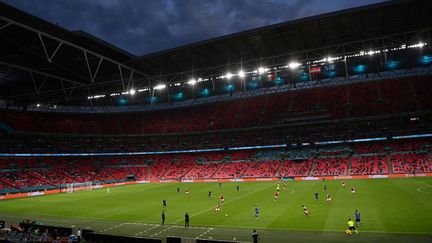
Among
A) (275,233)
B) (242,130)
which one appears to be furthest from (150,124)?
(275,233)

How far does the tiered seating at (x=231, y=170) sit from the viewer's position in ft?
226

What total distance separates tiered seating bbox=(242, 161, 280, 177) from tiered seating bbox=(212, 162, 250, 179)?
1.57 metres

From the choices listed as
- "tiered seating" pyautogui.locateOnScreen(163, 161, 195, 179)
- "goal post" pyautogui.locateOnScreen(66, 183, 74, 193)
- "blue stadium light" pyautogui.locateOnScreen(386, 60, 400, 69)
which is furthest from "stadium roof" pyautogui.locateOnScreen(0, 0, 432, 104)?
"tiered seating" pyautogui.locateOnScreen(163, 161, 195, 179)

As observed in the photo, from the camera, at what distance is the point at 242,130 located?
259ft

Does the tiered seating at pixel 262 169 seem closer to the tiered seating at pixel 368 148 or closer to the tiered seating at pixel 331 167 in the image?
the tiered seating at pixel 331 167

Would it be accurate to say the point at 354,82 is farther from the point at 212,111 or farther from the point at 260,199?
the point at 260,199

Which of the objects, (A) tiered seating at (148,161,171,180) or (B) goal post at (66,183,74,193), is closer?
(B) goal post at (66,183,74,193)

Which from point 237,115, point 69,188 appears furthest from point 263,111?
point 69,188

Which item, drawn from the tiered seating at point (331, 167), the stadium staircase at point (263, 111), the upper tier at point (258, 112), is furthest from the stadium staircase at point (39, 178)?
the tiered seating at point (331, 167)

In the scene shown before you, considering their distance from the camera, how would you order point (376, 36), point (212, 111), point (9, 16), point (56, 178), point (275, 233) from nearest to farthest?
point (275, 233)
point (9, 16)
point (376, 36)
point (56, 178)
point (212, 111)

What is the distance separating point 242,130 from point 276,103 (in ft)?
40.2

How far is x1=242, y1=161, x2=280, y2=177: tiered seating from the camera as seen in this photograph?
65.9 metres

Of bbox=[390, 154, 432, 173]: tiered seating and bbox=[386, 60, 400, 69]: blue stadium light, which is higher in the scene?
bbox=[386, 60, 400, 69]: blue stadium light

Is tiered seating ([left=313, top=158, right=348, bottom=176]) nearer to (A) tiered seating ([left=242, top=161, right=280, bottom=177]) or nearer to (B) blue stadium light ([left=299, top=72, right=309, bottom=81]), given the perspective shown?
(A) tiered seating ([left=242, top=161, right=280, bottom=177])
